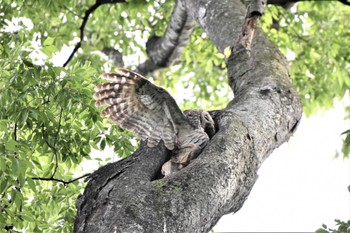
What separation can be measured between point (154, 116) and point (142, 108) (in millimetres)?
91

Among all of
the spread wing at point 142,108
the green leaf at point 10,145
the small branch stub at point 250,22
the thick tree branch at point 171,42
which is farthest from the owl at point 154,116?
the thick tree branch at point 171,42

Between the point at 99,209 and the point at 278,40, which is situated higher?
the point at 278,40

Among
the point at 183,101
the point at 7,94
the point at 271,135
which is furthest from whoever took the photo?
the point at 183,101

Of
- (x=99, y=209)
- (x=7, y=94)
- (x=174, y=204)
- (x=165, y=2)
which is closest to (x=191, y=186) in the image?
(x=174, y=204)

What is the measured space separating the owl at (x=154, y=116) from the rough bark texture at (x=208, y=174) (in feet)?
0.29

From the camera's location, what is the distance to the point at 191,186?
3803mm

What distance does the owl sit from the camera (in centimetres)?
449

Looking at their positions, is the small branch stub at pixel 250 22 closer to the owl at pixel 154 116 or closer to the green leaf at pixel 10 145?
the owl at pixel 154 116

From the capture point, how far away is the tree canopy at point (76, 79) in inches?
212

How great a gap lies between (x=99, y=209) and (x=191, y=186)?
478mm

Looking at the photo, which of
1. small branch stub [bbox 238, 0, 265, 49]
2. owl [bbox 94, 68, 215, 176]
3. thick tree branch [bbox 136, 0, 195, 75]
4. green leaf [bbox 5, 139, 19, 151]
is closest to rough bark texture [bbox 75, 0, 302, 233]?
owl [bbox 94, 68, 215, 176]

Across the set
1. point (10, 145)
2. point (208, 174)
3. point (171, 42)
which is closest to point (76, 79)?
point (10, 145)

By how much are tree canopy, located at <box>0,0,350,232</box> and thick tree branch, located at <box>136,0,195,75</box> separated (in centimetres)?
21

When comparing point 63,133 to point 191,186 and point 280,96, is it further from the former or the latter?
point 191,186
